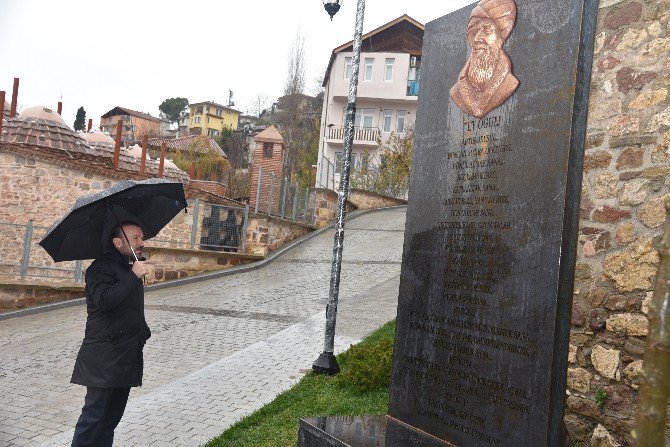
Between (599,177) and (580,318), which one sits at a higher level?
(599,177)

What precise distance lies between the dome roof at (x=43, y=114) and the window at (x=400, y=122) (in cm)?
2739

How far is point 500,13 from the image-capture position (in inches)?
142

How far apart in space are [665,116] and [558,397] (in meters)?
2.68

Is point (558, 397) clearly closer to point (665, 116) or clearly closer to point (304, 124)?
point (665, 116)

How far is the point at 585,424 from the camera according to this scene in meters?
4.93

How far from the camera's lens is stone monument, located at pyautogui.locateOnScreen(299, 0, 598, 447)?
3135 millimetres

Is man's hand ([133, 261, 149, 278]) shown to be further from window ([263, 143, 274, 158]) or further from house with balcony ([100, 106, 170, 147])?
house with balcony ([100, 106, 170, 147])

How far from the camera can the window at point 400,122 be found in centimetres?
4488

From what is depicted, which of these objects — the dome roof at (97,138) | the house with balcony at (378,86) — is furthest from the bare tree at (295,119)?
the dome roof at (97,138)

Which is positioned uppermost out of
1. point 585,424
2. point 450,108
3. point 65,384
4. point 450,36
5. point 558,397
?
point 450,36

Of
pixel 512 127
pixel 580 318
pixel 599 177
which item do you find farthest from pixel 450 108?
pixel 580 318

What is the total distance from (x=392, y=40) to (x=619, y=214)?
42605 millimetres

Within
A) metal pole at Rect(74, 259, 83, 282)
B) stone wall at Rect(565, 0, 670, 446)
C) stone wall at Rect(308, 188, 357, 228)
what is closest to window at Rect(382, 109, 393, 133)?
stone wall at Rect(308, 188, 357, 228)

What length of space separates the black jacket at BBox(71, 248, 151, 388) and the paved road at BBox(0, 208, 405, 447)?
1450 mm
